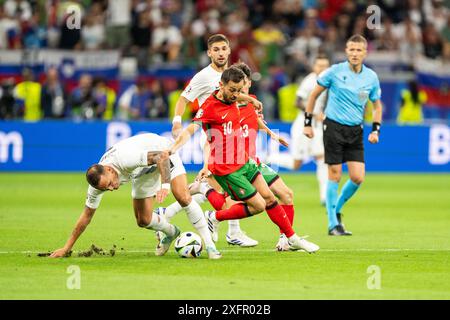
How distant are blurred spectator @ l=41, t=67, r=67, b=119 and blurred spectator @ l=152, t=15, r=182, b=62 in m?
2.94

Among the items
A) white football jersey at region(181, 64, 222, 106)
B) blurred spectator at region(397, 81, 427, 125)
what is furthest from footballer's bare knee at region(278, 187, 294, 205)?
blurred spectator at region(397, 81, 427, 125)

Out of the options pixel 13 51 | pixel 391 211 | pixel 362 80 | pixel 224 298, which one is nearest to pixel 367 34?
pixel 13 51

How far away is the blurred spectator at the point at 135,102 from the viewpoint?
25312 millimetres

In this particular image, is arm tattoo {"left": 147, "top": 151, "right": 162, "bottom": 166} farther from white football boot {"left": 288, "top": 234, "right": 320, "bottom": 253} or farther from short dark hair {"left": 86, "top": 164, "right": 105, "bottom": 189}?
white football boot {"left": 288, "top": 234, "right": 320, "bottom": 253}

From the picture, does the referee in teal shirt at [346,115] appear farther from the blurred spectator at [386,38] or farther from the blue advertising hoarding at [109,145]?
the blurred spectator at [386,38]

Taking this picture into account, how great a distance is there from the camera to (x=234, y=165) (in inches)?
437

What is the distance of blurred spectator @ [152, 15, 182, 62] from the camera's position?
2692 centimetres

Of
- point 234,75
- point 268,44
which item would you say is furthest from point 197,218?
point 268,44

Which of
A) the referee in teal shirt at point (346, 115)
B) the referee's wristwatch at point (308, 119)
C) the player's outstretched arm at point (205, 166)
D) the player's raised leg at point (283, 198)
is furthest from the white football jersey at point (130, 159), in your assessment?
the referee in teal shirt at point (346, 115)

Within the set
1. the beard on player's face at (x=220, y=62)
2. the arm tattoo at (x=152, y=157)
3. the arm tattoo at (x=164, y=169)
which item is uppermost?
the beard on player's face at (x=220, y=62)

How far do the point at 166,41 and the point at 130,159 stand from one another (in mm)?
17054

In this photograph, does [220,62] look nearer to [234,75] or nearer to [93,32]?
[234,75]

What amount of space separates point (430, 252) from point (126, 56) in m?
16.1

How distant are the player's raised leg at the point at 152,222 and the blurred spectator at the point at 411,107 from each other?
15.4 meters
